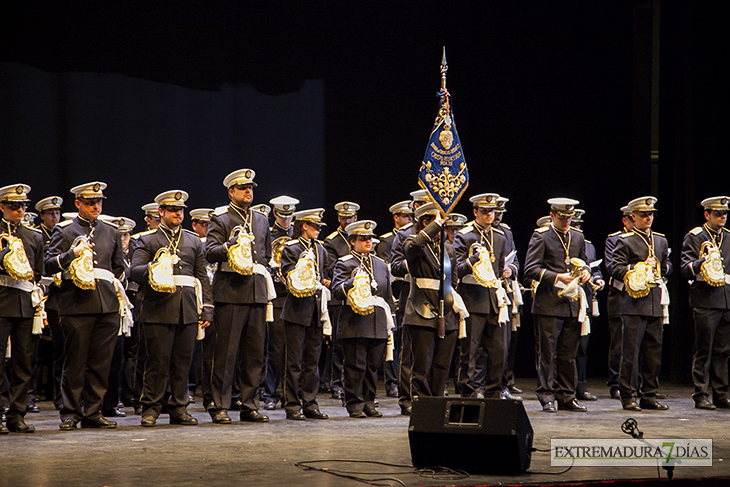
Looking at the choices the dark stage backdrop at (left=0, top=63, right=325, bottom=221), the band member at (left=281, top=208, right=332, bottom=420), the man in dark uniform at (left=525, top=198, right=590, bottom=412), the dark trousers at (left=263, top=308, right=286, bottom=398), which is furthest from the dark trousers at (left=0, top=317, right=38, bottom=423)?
the man in dark uniform at (left=525, top=198, right=590, bottom=412)

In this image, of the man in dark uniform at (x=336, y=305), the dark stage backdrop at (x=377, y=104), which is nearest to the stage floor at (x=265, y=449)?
the man in dark uniform at (x=336, y=305)

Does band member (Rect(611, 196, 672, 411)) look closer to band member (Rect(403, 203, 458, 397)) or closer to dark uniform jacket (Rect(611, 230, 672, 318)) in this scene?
dark uniform jacket (Rect(611, 230, 672, 318))

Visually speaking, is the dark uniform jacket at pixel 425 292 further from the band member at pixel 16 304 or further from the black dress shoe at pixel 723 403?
the band member at pixel 16 304

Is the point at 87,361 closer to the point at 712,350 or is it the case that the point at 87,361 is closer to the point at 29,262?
the point at 29,262

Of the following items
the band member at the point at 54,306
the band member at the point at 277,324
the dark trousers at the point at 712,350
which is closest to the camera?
the band member at the point at 54,306

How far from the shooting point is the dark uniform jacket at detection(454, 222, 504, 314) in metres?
7.15

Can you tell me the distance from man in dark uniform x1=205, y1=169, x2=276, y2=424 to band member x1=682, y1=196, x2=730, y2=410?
389cm

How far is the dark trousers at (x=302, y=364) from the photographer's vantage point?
659 cm

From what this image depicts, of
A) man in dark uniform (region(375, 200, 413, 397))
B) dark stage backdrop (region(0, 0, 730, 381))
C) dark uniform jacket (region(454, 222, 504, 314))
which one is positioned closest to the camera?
dark uniform jacket (region(454, 222, 504, 314))

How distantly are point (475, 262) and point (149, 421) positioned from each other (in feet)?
10.0

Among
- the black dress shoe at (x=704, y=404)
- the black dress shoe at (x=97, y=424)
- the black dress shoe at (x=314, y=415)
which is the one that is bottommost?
the black dress shoe at (x=704, y=404)

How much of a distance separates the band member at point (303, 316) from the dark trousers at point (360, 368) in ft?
0.84

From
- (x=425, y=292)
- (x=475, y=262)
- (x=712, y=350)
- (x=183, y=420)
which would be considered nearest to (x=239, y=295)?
(x=183, y=420)

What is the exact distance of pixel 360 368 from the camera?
6.71 meters
